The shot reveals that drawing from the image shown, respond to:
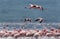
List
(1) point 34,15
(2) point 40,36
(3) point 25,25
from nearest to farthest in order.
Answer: (2) point 40,36, (3) point 25,25, (1) point 34,15

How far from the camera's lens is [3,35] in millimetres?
3732

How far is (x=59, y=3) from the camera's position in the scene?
7305 millimetres

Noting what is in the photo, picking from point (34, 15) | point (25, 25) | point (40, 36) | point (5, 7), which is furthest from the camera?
point (5, 7)

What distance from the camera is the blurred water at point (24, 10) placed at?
683 cm

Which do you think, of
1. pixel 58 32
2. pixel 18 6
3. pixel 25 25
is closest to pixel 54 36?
pixel 58 32

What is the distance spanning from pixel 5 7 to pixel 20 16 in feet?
2.29

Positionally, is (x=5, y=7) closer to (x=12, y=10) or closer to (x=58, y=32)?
(x=12, y=10)

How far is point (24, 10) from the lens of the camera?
7.07 metres

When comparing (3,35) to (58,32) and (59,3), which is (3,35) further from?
(59,3)

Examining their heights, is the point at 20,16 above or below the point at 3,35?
below

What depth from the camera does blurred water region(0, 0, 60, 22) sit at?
6828 mm

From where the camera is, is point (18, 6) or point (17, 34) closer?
point (17, 34)

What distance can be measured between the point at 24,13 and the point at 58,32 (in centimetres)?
332

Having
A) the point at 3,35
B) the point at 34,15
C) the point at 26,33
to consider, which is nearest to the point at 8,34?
the point at 3,35
